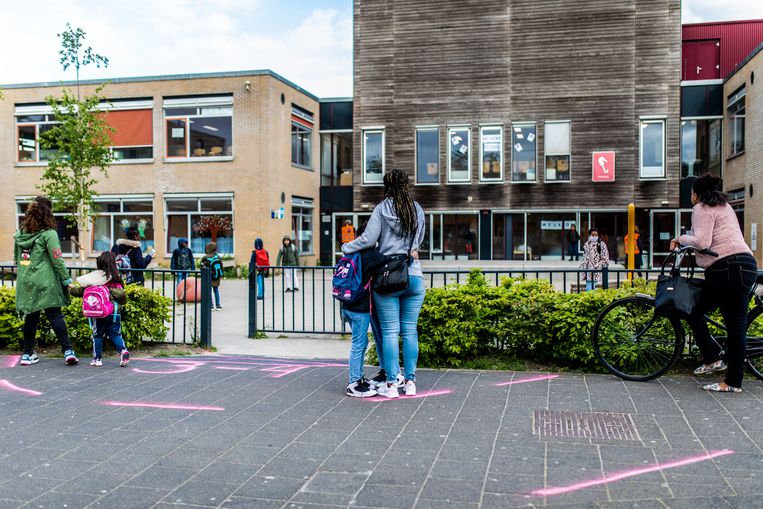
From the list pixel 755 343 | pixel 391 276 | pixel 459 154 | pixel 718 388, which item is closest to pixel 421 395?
pixel 391 276

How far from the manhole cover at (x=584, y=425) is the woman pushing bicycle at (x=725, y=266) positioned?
4.40 feet

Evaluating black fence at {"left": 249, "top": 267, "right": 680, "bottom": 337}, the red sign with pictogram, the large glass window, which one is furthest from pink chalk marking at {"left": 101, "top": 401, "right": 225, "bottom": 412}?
the large glass window

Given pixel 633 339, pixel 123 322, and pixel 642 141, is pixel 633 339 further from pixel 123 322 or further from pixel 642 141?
pixel 642 141

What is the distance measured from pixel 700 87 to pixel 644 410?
27676 millimetres

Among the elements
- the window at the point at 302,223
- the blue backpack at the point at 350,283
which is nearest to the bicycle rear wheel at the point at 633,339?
the blue backpack at the point at 350,283

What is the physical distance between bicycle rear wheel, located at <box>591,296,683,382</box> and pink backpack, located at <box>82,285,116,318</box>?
5017mm

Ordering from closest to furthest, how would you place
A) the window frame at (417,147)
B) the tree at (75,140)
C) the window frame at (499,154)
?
1. the tree at (75,140)
2. the window frame at (499,154)
3. the window frame at (417,147)

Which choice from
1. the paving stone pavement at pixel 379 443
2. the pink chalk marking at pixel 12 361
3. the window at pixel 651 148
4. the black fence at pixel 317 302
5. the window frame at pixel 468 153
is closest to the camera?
the paving stone pavement at pixel 379 443

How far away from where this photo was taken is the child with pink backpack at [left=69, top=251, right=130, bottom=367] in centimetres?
754

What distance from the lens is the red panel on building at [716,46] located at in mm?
33781

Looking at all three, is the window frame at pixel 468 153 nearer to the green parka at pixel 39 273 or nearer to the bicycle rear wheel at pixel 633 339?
the green parka at pixel 39 273

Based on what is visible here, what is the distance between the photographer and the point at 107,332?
7801mm

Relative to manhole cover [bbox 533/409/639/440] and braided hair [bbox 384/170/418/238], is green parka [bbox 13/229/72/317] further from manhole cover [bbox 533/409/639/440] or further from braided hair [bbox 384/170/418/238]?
manhole cover [bbox 533/409/639/440]

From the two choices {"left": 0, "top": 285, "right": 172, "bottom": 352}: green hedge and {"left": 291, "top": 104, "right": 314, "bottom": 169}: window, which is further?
{"left": 291, "top": 104, "right": 314, "bottom": 169}: window
